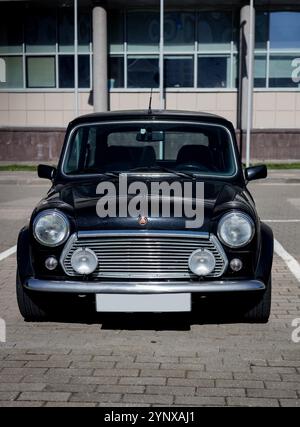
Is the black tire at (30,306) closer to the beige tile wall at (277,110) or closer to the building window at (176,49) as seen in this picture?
the beige tile wall at (277,110)

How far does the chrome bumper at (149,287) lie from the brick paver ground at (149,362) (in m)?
0.41

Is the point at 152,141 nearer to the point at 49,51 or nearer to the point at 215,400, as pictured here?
the point at 215,400

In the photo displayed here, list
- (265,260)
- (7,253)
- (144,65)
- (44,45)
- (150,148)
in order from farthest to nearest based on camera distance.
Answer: (44,45) < (144,65) < (7,253) < (150,148) < (265,260)

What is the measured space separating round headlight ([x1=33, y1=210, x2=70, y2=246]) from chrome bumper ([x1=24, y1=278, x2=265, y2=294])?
1.01 feet

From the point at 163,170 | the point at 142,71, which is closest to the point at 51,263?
the point at 163,170

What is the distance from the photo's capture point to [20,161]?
23.0m

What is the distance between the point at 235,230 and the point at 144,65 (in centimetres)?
1938

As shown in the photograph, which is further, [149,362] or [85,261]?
[85,261]

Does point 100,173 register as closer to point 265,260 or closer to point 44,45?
point 265,260

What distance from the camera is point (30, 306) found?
16.2 feet

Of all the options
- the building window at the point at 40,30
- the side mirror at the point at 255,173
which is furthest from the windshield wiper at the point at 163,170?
the building window at the point at 40,30

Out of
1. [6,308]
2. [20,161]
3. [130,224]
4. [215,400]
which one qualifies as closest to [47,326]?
[6,308]

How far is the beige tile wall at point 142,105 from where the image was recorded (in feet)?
73.8

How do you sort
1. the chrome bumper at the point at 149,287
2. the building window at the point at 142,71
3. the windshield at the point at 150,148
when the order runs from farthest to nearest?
the building window at the point at 142,71
the windshield at the point at 150,148
the chrome bumper at the point at 149,287
